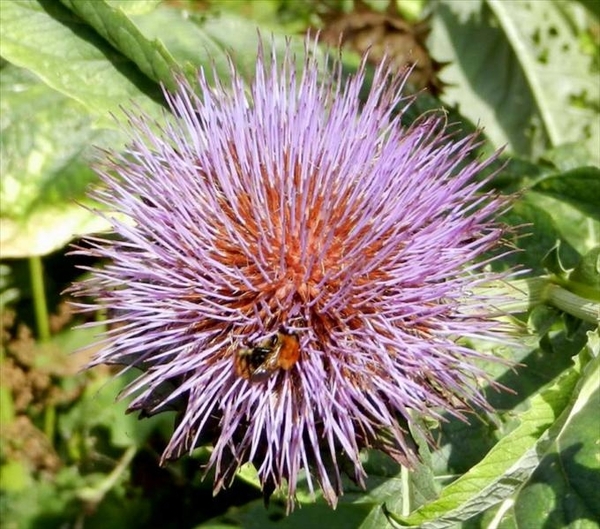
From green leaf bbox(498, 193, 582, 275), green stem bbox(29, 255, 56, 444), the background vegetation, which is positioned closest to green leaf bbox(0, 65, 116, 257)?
the background vegetation

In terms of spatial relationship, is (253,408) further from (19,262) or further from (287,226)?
(19,262)

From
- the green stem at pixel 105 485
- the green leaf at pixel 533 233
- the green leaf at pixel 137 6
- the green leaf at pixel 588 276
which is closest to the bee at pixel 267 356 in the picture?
the green leaf at pixel 588 276

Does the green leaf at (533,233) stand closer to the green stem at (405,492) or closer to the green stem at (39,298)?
the green stem at (405,492)

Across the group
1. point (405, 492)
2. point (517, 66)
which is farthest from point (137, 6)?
point (517, 66)

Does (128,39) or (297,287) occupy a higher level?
(128,39)

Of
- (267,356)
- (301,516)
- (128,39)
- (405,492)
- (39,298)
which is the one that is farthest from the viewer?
(39,298)

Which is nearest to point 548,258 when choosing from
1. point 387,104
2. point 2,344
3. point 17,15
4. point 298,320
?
point 387,104

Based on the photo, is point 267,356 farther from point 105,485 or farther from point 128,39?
point 105,485

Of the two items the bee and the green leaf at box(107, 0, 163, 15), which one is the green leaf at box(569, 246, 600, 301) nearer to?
the bee
